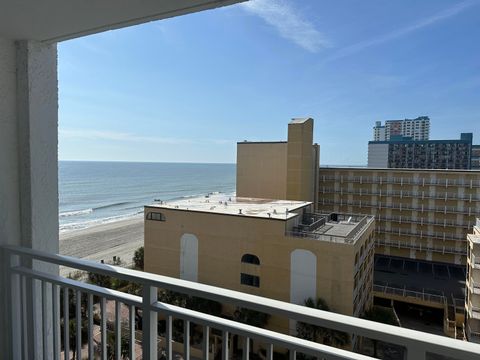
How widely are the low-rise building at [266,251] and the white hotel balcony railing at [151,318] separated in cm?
971

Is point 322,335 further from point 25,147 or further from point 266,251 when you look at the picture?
point 25,147

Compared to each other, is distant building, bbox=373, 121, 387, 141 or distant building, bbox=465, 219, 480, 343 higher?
distant building, bbox=373, 121, 387, 141

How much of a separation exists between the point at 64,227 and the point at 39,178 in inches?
1020

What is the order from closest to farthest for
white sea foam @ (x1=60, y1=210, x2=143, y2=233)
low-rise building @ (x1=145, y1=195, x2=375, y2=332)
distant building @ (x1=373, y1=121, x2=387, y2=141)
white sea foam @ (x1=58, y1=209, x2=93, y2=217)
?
low-rise building @ (x1=145, y1=195, x2=375, y2=332)
white sea foam @ (x1=60, y1=210, x2=143, y2=233)
white sea foam @ (x1=58, y1=209, x2=93, y2=217)
distant building @ (x1=373, y1=121, x2=387, y2=141)

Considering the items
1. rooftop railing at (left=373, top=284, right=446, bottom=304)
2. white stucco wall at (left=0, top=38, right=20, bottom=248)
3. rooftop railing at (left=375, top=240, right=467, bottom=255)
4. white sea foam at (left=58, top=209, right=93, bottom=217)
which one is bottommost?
rooftop railing at (left=373, top=284, right=446, bottom=304)

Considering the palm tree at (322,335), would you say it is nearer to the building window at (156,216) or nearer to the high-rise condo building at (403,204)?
the building window at (156,216)

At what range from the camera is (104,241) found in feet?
66.0

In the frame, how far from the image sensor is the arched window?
11.1 meters

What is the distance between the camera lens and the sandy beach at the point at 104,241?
1767 centimetres

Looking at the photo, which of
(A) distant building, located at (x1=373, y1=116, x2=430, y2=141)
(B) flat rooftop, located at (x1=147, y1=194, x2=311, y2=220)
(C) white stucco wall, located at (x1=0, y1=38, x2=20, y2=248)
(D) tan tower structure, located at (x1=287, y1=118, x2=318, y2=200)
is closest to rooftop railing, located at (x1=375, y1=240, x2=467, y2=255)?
(D) tan tower structure, located at (x1=287, y1=118, x2=318, y2=200)

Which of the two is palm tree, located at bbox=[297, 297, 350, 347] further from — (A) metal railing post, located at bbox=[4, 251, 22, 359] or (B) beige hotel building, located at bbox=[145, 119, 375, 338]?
(A) metal railing post, located at bbox=[4, 251, 22, 359]

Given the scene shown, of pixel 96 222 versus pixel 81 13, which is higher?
pixel 81 13

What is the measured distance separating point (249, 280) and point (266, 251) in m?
1.37

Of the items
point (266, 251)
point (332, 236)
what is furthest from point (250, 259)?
point (332, 236)
